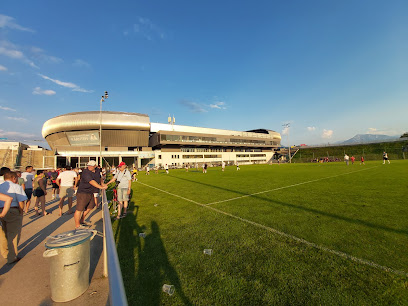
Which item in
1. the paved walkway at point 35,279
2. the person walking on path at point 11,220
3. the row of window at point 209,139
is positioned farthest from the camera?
the row of window at point 209,139

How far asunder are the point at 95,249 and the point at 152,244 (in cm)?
147

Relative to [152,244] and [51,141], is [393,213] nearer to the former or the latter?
[152,244]

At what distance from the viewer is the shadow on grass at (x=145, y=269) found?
2.70 m

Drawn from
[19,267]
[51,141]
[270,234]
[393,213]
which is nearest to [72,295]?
[19,267]

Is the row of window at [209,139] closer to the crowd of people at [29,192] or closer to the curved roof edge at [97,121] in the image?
the curved roof edge at [97,121]

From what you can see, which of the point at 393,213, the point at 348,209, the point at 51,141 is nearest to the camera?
the point at 393,213

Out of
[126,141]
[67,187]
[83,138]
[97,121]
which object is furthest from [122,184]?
[83,138]

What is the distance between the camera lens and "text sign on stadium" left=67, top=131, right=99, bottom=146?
58.7m

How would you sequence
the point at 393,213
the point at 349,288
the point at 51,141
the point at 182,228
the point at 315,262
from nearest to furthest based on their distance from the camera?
the point at 349,288
the point at 315,262
the point at 182,228
the point at 393,213
the point at 51,141

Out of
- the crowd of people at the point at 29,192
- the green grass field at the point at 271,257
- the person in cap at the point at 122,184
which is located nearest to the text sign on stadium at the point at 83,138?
the crowd of people at the point at 29,192

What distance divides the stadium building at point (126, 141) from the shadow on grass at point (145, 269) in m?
53.3

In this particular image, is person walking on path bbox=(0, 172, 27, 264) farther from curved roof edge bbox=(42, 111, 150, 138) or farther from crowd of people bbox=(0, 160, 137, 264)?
curved roof edge bbox=(42, 111, 150, 138)

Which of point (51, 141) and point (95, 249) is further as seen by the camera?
point (51, 141)

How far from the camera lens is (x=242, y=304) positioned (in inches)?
96.9
